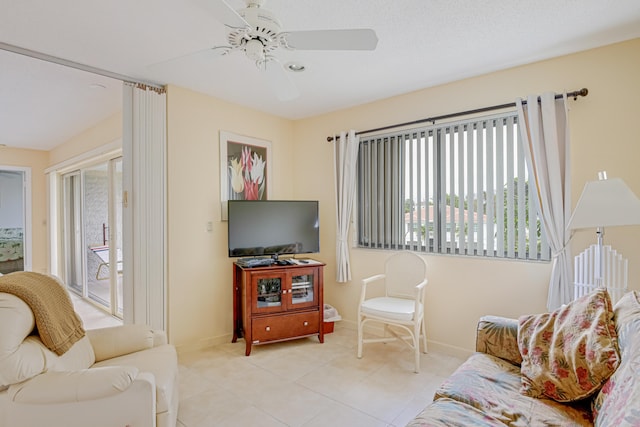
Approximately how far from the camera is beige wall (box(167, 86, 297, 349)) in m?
3.04

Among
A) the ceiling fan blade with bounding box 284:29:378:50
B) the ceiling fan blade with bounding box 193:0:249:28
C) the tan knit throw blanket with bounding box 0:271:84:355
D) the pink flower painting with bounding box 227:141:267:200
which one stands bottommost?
the tan knit throw blanket with bounding box 0:271:84:355

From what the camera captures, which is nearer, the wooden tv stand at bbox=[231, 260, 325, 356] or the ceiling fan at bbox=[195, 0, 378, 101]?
the ceiling fan at bbox=[195, 0, 378, 101]

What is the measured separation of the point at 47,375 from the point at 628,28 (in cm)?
380

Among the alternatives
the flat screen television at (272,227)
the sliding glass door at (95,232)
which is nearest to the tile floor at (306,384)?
the flat screen television at (272,227)

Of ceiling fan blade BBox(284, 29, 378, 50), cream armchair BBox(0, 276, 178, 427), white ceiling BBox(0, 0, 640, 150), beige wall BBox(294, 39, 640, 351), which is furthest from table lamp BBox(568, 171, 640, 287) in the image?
cream armchair BBox(0, 276, 178, 427)

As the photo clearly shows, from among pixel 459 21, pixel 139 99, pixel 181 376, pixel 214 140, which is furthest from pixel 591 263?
pixel 139 99

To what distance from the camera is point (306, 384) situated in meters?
2.45

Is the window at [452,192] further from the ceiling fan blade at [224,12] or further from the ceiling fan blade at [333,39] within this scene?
the ceiling fan blade at [224,12]

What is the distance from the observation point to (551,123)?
241 centimetres

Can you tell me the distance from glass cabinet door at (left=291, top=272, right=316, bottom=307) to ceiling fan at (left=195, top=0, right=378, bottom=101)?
6.90 feet

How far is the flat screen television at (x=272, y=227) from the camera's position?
3209 millimetres

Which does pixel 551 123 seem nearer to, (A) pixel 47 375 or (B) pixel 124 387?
(B) pixel 124 387

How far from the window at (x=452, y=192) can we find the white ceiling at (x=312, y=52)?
20.9 inches

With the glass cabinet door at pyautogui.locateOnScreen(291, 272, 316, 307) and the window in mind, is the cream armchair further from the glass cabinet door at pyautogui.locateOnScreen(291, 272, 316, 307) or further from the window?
the window
